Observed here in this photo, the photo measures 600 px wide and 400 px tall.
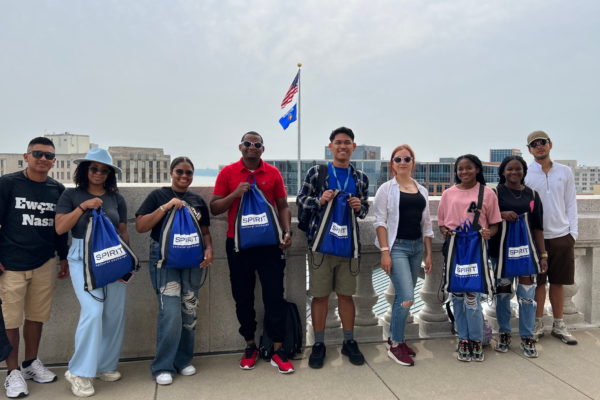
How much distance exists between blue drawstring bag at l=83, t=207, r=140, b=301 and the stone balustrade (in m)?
0.68

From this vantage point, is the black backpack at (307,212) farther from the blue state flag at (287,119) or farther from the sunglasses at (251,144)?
the blue state flag at (287,119)

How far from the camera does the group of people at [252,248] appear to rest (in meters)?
3.33

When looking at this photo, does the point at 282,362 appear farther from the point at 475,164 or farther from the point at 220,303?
the point at 475,164

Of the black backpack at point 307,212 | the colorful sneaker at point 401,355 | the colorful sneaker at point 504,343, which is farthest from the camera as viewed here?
the colorful sneaker at point 504,343

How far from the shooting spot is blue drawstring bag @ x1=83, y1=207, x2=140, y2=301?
10.7 feet

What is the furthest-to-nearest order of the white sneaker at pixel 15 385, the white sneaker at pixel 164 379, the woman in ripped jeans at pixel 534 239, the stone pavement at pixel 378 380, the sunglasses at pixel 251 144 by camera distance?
the woman in ripped jeans at pixel 534 239
the sunglasses at pixel 251 144
the white sneaker at pixel 164 379
the stone pavement at pixel 378 380
the white sneaker at pixel 15 385

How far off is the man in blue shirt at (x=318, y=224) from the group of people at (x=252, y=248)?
11 millimetres

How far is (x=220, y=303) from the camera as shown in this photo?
4250 millimetres

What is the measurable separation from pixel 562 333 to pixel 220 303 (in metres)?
3.60

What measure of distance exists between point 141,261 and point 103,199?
2.75 feet

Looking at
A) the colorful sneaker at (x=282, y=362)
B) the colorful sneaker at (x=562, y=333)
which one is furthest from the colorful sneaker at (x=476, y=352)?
the colorful sneaker at (x=282, y=362)

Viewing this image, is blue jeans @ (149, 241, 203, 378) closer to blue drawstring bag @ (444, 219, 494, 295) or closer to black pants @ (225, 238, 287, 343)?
black pants @ (225, 238, 287, 343)

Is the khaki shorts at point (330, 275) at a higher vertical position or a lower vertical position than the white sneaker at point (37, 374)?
higher

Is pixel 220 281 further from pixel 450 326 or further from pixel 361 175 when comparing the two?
pixel 450 326
